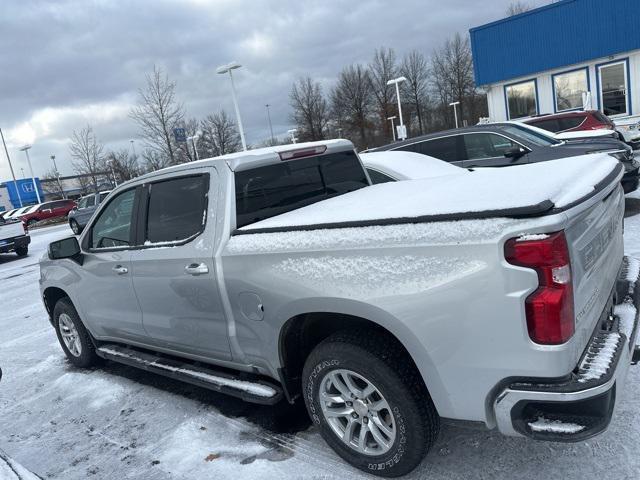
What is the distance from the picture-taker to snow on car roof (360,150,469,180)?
5.75 meters

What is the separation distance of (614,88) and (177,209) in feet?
76.4

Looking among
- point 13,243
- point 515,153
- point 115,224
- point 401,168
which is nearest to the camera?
point 115,224

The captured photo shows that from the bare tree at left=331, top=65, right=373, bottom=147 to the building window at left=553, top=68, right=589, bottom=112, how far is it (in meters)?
31.8

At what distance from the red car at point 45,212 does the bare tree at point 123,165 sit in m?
4.94

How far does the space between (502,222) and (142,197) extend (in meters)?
2.89

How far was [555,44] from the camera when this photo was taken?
22.7 metres

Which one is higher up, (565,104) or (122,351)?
(565,104)

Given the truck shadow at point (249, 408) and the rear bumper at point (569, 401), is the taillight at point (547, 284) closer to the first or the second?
the rear bumper at point (569, 401)

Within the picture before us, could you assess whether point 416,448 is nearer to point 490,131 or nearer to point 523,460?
point 523,460

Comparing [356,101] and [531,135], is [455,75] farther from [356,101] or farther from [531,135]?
[531,135]

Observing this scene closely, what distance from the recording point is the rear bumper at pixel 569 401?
2.09 metres

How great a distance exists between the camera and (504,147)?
8.23m

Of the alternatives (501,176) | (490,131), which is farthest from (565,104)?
(501,176)

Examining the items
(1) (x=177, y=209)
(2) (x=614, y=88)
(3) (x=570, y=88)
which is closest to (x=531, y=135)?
(1) (x=177, y=209)
